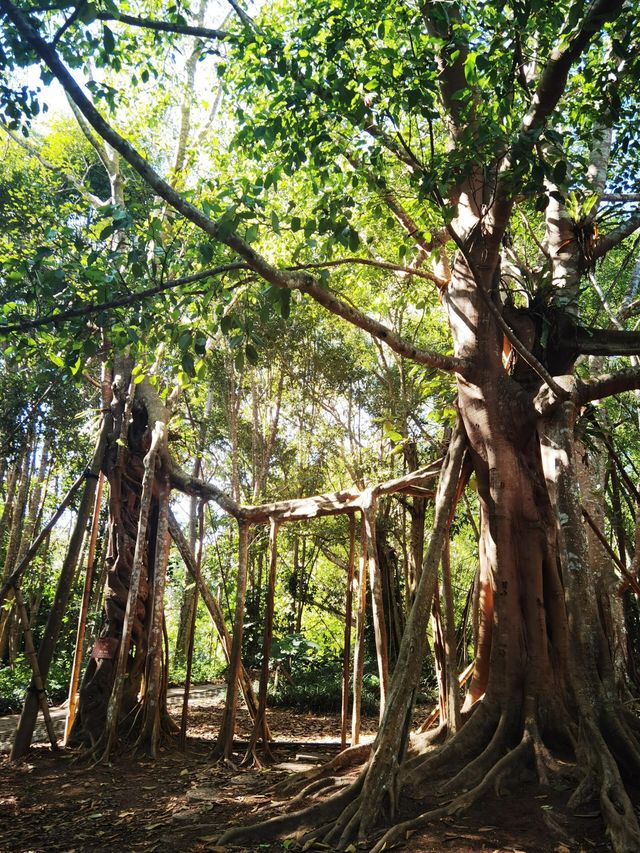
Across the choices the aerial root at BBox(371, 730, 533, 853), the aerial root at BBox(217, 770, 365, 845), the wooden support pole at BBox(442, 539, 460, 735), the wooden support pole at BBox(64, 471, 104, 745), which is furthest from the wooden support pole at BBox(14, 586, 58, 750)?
the aerial root at BBox(371, 730, 533, 853)

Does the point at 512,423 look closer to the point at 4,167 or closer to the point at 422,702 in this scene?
the point at 422,702

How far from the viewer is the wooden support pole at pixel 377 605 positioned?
16.7 feet

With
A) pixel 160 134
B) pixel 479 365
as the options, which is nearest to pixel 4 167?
pixel 160 134

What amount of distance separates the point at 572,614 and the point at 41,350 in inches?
152

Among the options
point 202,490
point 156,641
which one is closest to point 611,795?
point 156,641

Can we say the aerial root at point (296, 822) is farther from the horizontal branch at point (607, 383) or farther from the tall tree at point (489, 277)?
the horizontal branch at point (607, 383)

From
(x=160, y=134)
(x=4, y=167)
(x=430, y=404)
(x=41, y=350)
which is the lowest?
(x=41, y=350)

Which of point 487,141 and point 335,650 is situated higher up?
point 487,141

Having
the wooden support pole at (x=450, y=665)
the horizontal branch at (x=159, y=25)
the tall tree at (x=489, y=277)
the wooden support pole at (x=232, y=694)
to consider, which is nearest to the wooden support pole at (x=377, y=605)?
the wooden support pole at (x=450, y=665)

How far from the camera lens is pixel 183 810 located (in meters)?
4.01

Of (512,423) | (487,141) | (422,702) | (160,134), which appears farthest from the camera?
(422,702)

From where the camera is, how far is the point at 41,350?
14.3 ft

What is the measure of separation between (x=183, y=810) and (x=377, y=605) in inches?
82.0

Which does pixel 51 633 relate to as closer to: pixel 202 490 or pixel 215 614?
pixel 215 614
